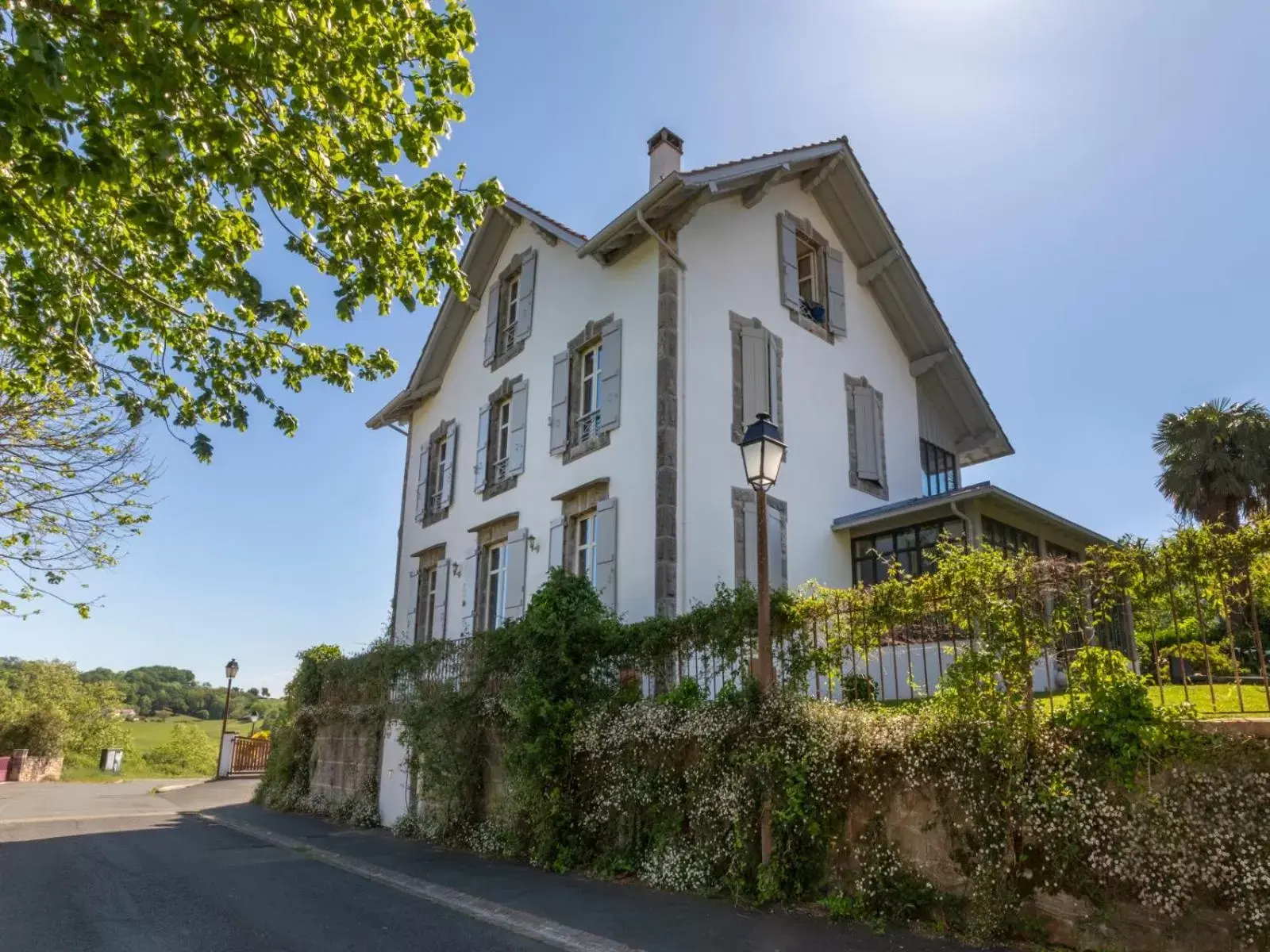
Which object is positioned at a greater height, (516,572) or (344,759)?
(516,572)

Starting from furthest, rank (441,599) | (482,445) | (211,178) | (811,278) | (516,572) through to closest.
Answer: (441,599)
(482,445)
(811,278)
(516,572)
(211,178)

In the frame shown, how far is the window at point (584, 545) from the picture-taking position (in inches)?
493

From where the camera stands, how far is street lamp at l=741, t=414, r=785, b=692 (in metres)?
6.78

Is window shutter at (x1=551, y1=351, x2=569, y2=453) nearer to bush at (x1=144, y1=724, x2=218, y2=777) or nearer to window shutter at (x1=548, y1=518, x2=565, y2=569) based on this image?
window shutter at (x1=548, y1=518, x2=565, y2=569)

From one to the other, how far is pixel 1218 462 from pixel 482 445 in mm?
18179

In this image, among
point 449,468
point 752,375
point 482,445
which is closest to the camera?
point 752,375

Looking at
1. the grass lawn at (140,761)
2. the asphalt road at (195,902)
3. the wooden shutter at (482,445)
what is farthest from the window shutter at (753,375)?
the grass lawn at (140,761)

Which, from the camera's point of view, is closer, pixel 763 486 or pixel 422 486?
pixel 763 486

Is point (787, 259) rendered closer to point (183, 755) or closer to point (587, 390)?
point (587, 390)

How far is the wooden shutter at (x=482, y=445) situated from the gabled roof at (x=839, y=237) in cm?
285

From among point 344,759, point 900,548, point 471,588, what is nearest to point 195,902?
point 344,759

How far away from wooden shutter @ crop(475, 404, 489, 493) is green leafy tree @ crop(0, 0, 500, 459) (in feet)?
24.7

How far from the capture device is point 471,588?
1533cm

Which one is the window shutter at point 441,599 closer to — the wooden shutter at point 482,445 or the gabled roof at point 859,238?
the wooden shutter at point 482,445
